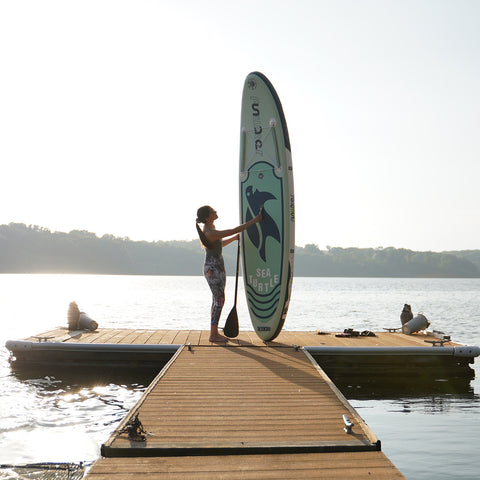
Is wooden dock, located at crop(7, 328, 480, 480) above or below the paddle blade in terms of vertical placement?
below

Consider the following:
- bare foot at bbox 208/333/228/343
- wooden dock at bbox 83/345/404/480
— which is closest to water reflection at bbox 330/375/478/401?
bare foot at bbox 208/333/228/343

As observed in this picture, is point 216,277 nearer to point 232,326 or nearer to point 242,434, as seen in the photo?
point 232,326

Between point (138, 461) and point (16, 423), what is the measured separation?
4215 mm

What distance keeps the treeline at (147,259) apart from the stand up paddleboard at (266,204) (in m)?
127

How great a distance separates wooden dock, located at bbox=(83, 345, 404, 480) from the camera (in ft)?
12.3

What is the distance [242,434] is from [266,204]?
4996 mm

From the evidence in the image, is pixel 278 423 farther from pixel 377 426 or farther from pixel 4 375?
pixel 4 375

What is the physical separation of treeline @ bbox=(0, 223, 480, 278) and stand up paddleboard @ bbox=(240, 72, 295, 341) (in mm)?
127466

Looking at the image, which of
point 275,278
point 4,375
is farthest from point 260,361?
point 4,375

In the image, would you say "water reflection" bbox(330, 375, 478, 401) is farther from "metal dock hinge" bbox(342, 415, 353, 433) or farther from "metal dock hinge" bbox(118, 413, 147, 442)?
"metal dock hinge" bbox(118, 413, 147, 442)

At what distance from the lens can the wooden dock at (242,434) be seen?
12.3 ft

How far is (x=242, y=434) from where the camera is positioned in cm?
440

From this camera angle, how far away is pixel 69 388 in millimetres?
9039

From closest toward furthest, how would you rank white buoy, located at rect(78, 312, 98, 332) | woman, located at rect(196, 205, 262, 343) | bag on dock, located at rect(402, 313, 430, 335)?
woman, located at rect(196, 205, 262, 343) < white buoy, located at rect(78, 312, 98, 332) < bag on dock, located at rect(402, 313, 430, 335)
